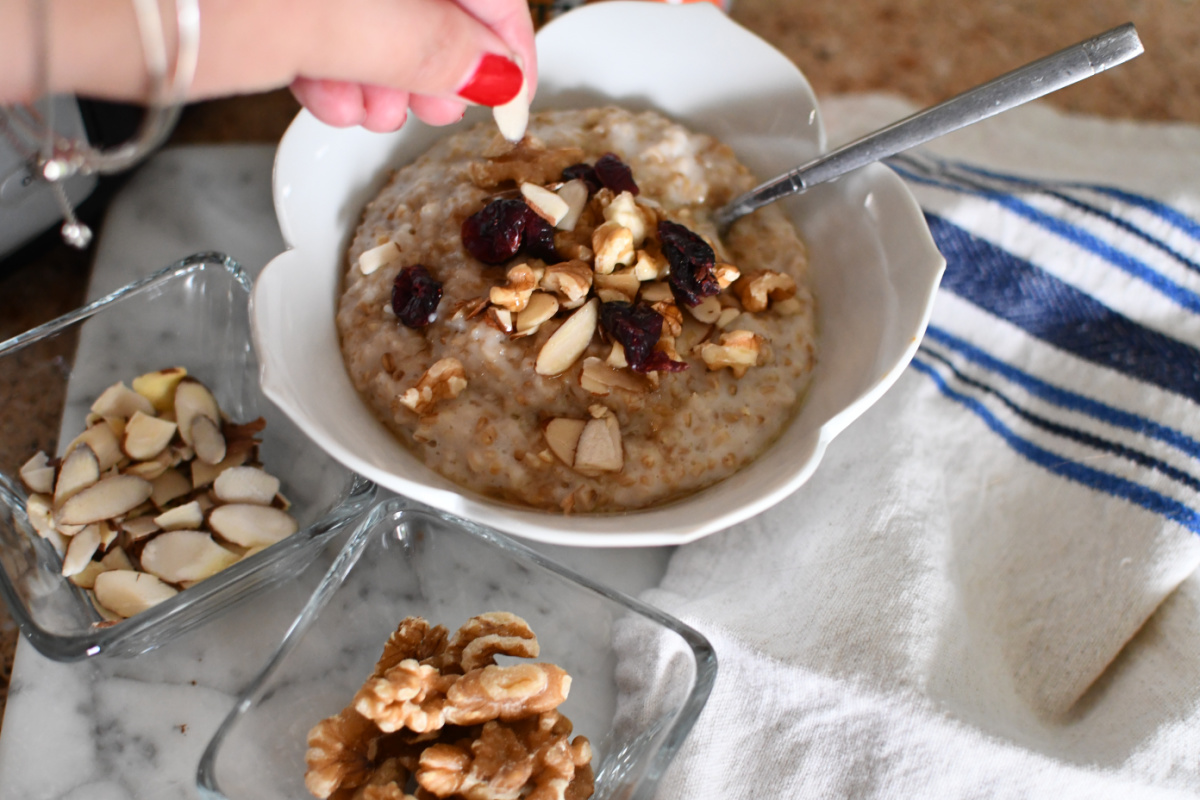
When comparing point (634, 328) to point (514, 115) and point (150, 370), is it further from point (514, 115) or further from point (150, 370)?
point (150, 370)

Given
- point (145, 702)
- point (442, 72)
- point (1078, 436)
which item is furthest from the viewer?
point (1078, 436)

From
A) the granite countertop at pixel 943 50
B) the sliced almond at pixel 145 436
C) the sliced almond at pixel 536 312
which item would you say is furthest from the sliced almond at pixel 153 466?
the granite countertop at pixel 943 50

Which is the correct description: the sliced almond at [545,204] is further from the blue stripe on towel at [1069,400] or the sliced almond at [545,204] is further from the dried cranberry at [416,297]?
the blue stripe on towel at [1069,400]

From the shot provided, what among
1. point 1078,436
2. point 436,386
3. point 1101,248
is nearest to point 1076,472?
point 1078,436

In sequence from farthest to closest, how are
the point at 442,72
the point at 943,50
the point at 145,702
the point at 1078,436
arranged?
the point at 943,50 < the point at 1078,436 < the point at 145,702 < the point at 442,72

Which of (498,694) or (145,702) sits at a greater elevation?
(498,694)

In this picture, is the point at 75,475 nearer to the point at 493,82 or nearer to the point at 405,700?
the point at 405,700

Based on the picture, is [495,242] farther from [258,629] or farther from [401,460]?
[258,629]

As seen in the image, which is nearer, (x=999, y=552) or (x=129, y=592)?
(x=129, y=592)

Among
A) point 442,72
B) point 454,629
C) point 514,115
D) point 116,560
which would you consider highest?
point 442,72
